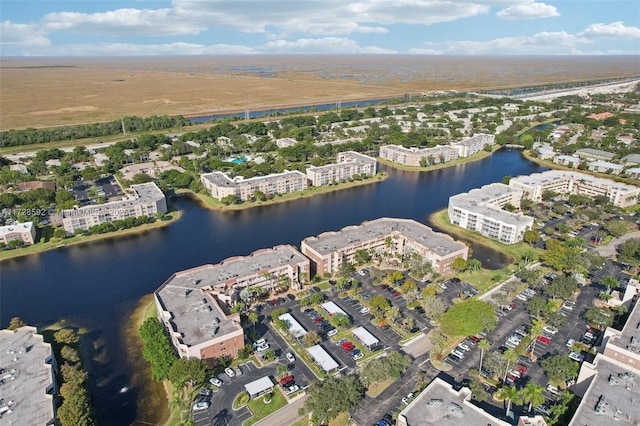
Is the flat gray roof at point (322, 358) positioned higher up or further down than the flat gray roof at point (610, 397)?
further down

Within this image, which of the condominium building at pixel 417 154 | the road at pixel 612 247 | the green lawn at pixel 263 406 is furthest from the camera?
the condominium building at pixel 417 154

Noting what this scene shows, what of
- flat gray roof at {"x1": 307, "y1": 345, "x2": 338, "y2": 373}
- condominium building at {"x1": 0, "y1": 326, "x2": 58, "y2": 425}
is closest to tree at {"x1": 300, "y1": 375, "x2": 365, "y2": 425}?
flat gray roof at {"x1": 307, "y1": 345, "x2": 338, "y2": 373}

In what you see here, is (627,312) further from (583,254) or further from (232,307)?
(232,307)

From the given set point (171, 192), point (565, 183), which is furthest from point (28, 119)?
point (565, 183)

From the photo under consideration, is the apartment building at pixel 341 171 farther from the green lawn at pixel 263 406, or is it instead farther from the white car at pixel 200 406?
the white car at pixel 200 406

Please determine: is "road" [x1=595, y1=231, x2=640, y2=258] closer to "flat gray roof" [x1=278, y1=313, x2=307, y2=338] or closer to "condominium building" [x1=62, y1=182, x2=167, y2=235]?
"flat gray roof" [x1=278, y1=313, x2=307, y2=338]

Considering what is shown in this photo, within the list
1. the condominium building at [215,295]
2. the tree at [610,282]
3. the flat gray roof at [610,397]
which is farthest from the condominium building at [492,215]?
the condominium building at [215,295]

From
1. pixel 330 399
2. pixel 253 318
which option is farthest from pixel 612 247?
pixel 253 318
